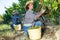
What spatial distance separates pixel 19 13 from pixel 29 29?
2.42 meters

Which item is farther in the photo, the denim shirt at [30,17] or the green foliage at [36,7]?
the green foliage at [36,7]

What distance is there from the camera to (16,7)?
8.23 metres

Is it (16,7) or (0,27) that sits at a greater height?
(16,7)

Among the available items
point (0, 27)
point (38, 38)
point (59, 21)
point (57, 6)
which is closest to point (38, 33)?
point (38, 38)

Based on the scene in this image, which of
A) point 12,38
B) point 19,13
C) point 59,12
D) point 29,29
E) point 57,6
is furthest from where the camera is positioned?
point 19,13

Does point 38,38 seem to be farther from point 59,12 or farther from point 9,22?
point 9,22

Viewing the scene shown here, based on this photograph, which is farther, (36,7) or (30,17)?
(36,7)

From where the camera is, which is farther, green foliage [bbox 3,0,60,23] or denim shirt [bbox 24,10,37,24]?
green foliage [bbox 3,0,60,23]

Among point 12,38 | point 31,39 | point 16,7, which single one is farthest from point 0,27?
point 31,39

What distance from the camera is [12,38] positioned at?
5934mm

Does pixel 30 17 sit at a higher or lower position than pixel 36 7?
lower

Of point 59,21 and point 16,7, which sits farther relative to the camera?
point 16,7

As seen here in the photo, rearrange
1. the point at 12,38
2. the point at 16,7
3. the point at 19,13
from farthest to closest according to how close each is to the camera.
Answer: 1. the point at 16,7
2. the point at 19,13
3. the point at 12,38

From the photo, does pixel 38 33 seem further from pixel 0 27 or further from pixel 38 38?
pixel 0 27
